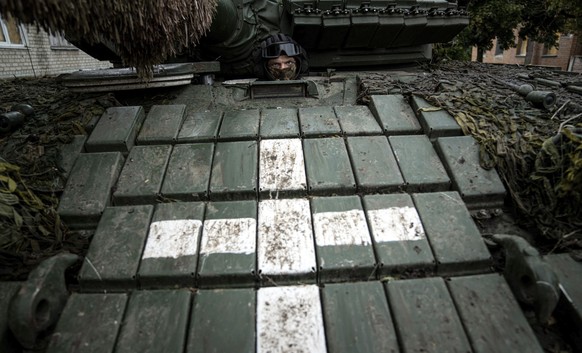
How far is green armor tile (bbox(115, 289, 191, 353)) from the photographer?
1.87 metres

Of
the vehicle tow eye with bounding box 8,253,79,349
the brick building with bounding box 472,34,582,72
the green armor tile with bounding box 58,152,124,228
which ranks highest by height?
the green armor tile with bounding box 58,152,124,228

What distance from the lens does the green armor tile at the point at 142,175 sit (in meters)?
2.54

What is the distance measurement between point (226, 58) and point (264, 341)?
328 centimetres

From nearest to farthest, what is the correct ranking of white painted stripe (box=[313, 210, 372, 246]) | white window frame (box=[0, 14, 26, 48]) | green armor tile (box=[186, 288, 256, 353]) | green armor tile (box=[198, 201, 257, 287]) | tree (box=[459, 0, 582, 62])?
green armor tile (box=[186, 288, 256, 353])
green armor tile (box=[198, 201, 257, 287])
white painted stripe (box=[313, 210, 372, 246])
white window frame (box=[0, 14, 26, 48])
tree (box=[459, 0, 582, 62])

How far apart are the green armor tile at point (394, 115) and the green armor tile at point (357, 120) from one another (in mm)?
58

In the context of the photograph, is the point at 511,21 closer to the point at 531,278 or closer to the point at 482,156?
the point at 482,156

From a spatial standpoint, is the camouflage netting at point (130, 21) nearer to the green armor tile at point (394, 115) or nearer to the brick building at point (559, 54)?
the green armor tile at point (394, 115)

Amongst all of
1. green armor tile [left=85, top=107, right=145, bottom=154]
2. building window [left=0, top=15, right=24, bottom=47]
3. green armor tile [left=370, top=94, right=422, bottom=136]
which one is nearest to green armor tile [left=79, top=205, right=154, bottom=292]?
green armor tile [left=85, top=107, right=145, bottom=154]

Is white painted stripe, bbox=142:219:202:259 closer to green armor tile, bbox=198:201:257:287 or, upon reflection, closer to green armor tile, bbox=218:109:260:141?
green armor tile, bbox=198:201:257:287

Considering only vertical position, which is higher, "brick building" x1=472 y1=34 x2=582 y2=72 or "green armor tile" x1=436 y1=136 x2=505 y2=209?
"green armor tile" x1=436 y1=136 x2=505 y2=209

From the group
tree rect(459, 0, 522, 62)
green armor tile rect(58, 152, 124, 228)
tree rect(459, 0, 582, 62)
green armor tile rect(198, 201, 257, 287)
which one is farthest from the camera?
tree rect(459, 0, 522, 62)

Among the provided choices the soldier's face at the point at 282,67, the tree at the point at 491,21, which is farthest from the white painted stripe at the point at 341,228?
the tree at the point at 491,21

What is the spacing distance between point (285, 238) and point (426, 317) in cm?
88

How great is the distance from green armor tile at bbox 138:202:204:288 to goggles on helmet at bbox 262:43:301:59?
2.02 metres
